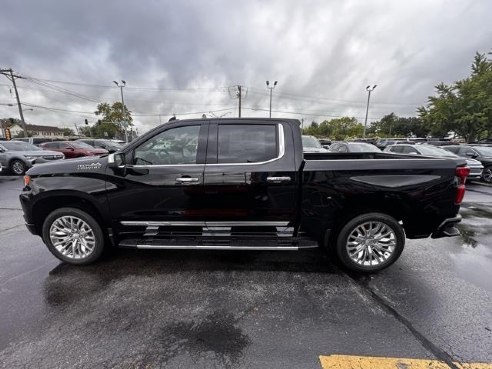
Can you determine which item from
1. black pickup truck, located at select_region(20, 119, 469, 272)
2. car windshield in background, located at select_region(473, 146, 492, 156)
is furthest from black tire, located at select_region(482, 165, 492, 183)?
black pickup truck, located at select_region(20, 119, 469, 272)

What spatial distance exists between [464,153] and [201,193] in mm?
13871

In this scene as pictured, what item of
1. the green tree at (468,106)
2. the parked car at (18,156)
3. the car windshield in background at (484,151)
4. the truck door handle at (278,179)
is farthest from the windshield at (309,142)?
the green tree at (468,106)

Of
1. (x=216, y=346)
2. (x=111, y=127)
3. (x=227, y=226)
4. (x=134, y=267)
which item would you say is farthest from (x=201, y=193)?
(x=111, y=127)

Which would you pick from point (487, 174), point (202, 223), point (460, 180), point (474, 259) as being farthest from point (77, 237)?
point (487, 174)

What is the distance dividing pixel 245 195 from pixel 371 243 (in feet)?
5.78

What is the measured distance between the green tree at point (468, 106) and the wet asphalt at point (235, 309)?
2887 centimetres

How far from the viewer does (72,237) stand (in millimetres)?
3645

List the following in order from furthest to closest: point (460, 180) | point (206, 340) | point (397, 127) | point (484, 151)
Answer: point (397, 127) → point (484, 151) → point (460, 180) → point (206, 340)

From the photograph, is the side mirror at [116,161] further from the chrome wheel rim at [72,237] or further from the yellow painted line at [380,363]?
the yellow painted line at [380,363]

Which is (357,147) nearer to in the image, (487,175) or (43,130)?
(487,175)

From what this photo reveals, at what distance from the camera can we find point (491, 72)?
83.9 feet

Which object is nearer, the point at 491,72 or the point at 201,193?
the point at 201,193

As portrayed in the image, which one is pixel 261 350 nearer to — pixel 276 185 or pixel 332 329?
pixel 332 329

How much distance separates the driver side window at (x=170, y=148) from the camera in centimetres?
345
